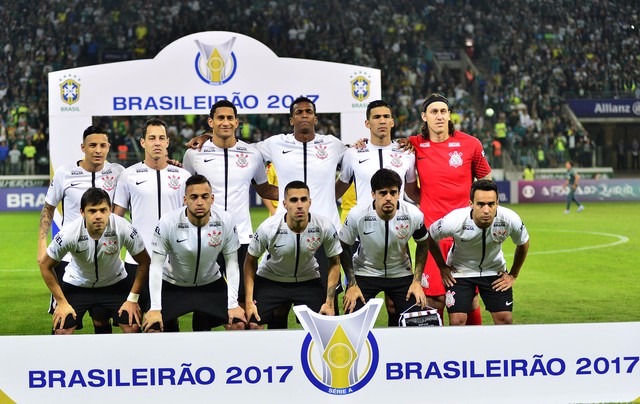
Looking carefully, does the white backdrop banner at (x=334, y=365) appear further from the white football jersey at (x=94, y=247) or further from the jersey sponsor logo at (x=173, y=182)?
the jersey sponsor logo at (x=173, y=182)

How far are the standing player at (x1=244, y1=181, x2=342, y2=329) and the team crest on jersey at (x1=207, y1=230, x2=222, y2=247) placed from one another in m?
0.24

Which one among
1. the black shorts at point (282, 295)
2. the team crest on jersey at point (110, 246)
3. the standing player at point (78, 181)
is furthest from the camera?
the standing player at point (78, 181)

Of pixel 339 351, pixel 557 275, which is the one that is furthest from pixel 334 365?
pixel 557 275

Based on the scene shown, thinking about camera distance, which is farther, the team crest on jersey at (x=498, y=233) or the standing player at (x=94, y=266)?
the team crest on jersey at (x=498, y=233)

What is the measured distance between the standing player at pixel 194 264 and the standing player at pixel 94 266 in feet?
0.59

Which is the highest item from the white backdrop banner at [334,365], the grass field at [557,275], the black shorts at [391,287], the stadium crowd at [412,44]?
the stadium crowd at [412,44]

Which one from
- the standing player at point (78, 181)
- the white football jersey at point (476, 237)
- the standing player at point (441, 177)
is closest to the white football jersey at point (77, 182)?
the standing player at point (78, 181)

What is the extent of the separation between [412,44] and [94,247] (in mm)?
30442

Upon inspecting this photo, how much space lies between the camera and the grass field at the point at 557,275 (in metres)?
9.43

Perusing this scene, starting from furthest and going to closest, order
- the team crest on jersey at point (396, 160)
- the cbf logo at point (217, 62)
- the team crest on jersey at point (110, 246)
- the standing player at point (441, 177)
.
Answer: the cbf logo at point (217, 62) → the team crest on jersey at point (396, 160) → the standing player at point (441, 177) → the team crest on jersey at point (110, 246)

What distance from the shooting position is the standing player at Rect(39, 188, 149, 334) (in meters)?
6.29

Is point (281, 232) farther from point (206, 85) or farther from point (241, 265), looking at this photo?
point (206, 85)

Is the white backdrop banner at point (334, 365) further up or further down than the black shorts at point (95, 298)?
further down

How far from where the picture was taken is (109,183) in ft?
24.5
